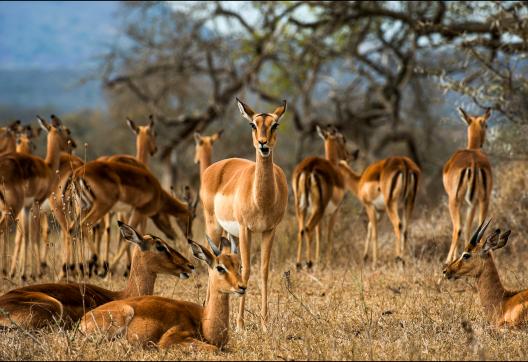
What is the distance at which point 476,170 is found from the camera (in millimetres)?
8734

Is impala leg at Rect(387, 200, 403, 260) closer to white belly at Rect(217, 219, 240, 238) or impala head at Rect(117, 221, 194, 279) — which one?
white belly at Rect(217, 219, 240, 238)

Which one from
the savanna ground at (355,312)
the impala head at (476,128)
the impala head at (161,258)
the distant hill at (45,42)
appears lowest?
the savanna ground at (355,312)

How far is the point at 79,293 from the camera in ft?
18.4

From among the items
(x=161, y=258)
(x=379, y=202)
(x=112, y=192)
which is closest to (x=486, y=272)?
(x=161, y=258)

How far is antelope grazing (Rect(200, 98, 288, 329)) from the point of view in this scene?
19.2ft

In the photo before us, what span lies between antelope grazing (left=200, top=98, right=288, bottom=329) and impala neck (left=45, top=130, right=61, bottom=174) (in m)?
3.26

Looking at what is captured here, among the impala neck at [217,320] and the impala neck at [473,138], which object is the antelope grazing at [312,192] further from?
the impala neck at [217,320]

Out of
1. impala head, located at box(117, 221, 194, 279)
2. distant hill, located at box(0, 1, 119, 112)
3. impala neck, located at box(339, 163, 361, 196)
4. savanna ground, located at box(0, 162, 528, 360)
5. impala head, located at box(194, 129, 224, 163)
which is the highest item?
distant hill, located at box(0, 1, 119, 112)

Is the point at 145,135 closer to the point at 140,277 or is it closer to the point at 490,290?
the point at 140,277

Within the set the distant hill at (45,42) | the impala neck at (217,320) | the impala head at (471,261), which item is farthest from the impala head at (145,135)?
the distant hill at (45,42)

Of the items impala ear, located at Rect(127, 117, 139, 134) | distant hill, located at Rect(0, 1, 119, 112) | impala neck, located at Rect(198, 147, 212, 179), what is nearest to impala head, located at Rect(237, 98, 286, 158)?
impala neck, located at Rect(198, 147, 212, 179)

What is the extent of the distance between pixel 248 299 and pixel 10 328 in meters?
2.54

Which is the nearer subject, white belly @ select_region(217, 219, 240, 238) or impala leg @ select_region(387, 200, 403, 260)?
white belly @ select_region(217, 219, 240, 238)

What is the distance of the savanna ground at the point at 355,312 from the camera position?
4.73 m
